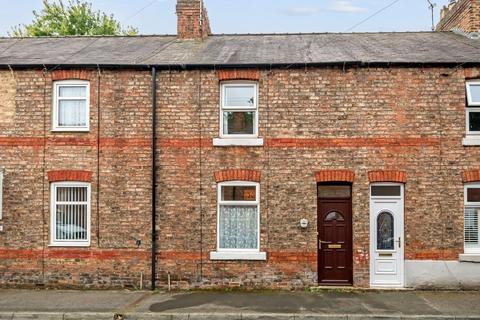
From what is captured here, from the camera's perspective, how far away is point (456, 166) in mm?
12477

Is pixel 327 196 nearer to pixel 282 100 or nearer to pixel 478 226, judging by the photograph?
pixel 282 100

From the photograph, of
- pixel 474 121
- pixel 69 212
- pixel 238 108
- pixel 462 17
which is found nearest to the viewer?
pixel 474 121

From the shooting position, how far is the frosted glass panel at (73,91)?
13148 mm

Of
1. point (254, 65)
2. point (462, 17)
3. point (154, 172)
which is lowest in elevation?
point (154, 172)

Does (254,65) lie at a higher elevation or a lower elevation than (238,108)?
higher

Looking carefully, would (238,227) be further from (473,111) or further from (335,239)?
(473,111)

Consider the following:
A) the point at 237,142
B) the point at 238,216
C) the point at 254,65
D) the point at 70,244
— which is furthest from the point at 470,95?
the point at 70,244

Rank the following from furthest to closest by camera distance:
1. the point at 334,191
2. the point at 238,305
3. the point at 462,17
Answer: the point at 462,17 → the point at 334,191 → the point at 238,305

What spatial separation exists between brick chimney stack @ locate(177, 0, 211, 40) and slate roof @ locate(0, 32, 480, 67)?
0.39 meters

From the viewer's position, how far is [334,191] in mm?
12812

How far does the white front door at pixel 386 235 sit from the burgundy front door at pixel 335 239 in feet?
2.03

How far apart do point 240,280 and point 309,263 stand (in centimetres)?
187

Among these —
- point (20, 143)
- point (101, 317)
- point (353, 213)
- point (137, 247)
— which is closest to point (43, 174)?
point (20, 143)

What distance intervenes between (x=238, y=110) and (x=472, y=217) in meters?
6.86
